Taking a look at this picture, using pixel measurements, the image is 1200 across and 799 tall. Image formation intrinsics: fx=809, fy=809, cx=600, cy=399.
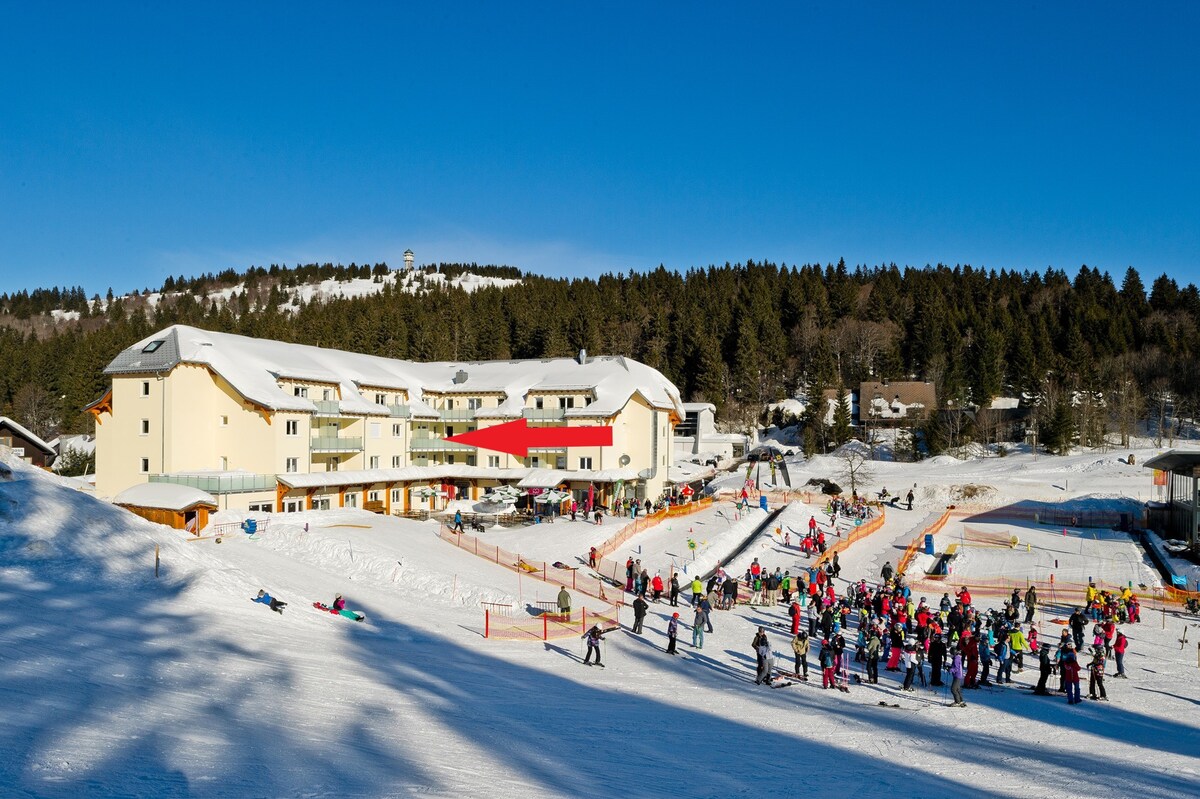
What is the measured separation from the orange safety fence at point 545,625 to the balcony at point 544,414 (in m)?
25.4

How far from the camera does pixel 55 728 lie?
30.5 ft

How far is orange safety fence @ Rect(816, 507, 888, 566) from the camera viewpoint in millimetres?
33188

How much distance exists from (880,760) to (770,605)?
47.3 feet

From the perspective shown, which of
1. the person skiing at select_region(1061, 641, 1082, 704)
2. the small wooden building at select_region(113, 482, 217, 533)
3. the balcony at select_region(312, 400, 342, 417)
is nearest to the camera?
the person skiing at select_region(1061, 641, 1082, 704)

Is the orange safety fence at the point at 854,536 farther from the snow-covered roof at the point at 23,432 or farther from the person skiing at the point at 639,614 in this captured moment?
the snow-covered roof at the point at 23,432

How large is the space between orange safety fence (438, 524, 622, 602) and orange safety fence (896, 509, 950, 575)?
1186 centimetres

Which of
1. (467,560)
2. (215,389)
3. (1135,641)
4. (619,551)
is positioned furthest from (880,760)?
(215,389)

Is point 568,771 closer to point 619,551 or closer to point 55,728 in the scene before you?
point 55,728

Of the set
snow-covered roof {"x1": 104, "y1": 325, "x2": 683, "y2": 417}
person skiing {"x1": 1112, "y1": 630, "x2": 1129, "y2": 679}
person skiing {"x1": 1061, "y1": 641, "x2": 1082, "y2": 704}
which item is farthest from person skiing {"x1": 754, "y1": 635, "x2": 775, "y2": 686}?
snow-covered roof {"x1": 104, "y1": 325, "x2": 683, "y2": 417}

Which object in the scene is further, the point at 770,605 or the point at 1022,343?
the point at 1022,343

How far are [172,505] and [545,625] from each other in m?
18.5

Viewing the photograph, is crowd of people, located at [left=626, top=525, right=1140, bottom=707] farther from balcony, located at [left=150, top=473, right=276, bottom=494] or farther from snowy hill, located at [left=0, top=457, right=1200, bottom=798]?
balcony, located at [left=150, top=473, right=276, bottom=494]

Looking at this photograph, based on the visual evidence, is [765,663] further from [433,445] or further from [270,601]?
[433,445]

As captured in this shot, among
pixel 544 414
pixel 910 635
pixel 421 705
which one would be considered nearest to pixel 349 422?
pixel 544 414
